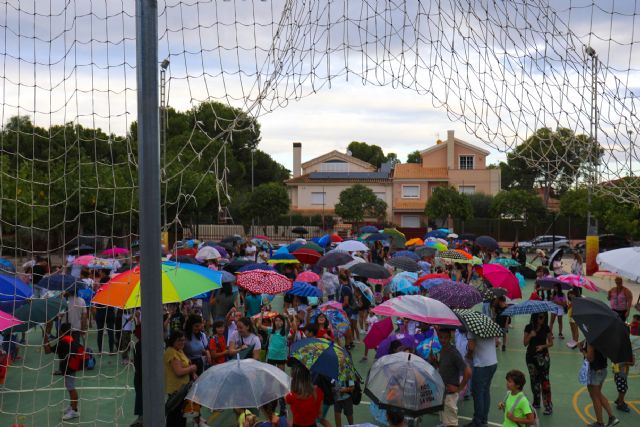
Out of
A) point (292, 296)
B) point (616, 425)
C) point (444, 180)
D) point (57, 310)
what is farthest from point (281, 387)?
point (444, 180)

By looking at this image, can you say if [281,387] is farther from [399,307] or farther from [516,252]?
[516,252]

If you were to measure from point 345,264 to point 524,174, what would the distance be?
47.6 m

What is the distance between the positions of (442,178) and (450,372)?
42.5 m

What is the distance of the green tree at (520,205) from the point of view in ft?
127

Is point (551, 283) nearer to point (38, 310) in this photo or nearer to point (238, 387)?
point (238, 387)

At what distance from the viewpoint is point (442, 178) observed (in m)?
48.9

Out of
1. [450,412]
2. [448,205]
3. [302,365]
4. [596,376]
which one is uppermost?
[448,205]

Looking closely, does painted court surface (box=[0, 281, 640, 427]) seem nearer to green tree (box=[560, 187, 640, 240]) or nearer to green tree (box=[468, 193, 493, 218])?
green tree (box=[560, 187, 640, 240])

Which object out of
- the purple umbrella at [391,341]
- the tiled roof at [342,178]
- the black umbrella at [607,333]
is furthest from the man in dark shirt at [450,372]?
the tiled roof at [342,178]

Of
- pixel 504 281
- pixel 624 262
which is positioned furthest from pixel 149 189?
pixel 504 281

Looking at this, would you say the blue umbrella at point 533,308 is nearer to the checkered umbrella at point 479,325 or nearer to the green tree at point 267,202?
the checkered umbrella at point 479,325

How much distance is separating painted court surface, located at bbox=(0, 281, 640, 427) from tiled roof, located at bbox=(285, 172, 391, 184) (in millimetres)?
38797

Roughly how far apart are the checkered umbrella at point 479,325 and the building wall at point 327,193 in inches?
1643

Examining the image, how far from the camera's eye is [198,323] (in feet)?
26.0
